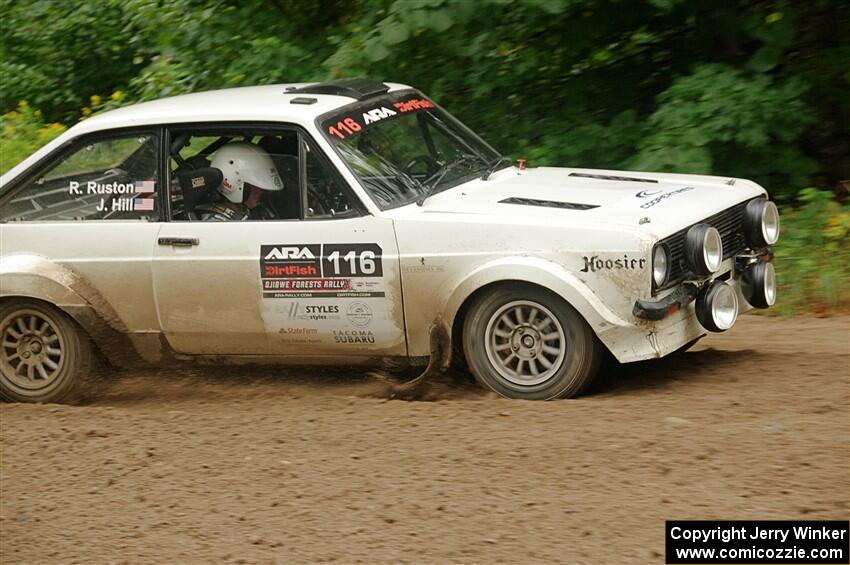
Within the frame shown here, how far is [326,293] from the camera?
638cm

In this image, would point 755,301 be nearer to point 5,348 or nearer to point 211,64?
point 5,348

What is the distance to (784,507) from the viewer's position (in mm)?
4492

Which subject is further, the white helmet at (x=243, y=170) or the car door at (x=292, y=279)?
the white helmet at (x=243, y=170)

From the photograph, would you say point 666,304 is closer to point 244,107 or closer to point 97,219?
point 244,107

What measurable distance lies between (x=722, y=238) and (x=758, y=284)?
0.31m

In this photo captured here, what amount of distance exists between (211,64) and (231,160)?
16.3ft

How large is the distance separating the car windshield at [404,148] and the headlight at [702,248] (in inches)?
56.7

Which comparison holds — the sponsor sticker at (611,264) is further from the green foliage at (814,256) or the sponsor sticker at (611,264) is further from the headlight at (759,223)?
the green foliage at (814,256)

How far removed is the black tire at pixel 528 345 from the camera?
6000 mm

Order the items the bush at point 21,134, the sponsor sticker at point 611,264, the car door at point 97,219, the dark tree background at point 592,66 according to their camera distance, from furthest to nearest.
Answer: the bush at point 21,134
the dark tree background at point 592,66
the car door at point 97,219
the sponsor sticker at point 611,264

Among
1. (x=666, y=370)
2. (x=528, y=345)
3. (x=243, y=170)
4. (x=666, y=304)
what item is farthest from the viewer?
(x=243, y=170)

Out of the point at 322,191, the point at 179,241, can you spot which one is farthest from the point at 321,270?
the point at 179,241

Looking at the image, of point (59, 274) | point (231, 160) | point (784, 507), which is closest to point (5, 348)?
point (59, 274)

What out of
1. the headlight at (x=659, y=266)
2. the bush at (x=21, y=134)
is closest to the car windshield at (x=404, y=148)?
the headlight at (x=659, y=266)
